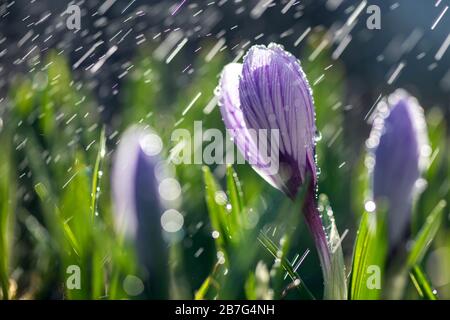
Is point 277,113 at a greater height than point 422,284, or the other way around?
point 277,113

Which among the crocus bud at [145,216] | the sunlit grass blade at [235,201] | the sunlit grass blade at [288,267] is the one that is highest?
the crocus bud at [145,216]

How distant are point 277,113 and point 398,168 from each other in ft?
0.24

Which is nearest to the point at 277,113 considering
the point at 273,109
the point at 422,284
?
the point at 273,109

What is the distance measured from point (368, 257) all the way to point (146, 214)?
125mm

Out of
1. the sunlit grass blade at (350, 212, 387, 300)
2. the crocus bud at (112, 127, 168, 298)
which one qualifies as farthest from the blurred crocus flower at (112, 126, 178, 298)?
the sunlit grass blade at (350, 212, 387, 300)

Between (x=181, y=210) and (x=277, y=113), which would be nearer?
(x=277, y=113)

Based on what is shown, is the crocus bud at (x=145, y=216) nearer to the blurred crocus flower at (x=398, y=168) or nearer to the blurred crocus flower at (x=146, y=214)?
the blurred crocus flower at (x=146, y=214)

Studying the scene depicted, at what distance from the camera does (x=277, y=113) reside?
378mm

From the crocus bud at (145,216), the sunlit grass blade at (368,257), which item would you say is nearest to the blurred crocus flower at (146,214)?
the crocus bud at (145,216)

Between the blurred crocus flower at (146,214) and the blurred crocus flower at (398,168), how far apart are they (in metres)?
0.12

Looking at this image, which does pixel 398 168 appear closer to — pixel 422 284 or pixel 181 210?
pixel 422 284

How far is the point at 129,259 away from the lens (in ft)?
1.30

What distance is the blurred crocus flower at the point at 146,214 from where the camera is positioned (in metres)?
0.38
